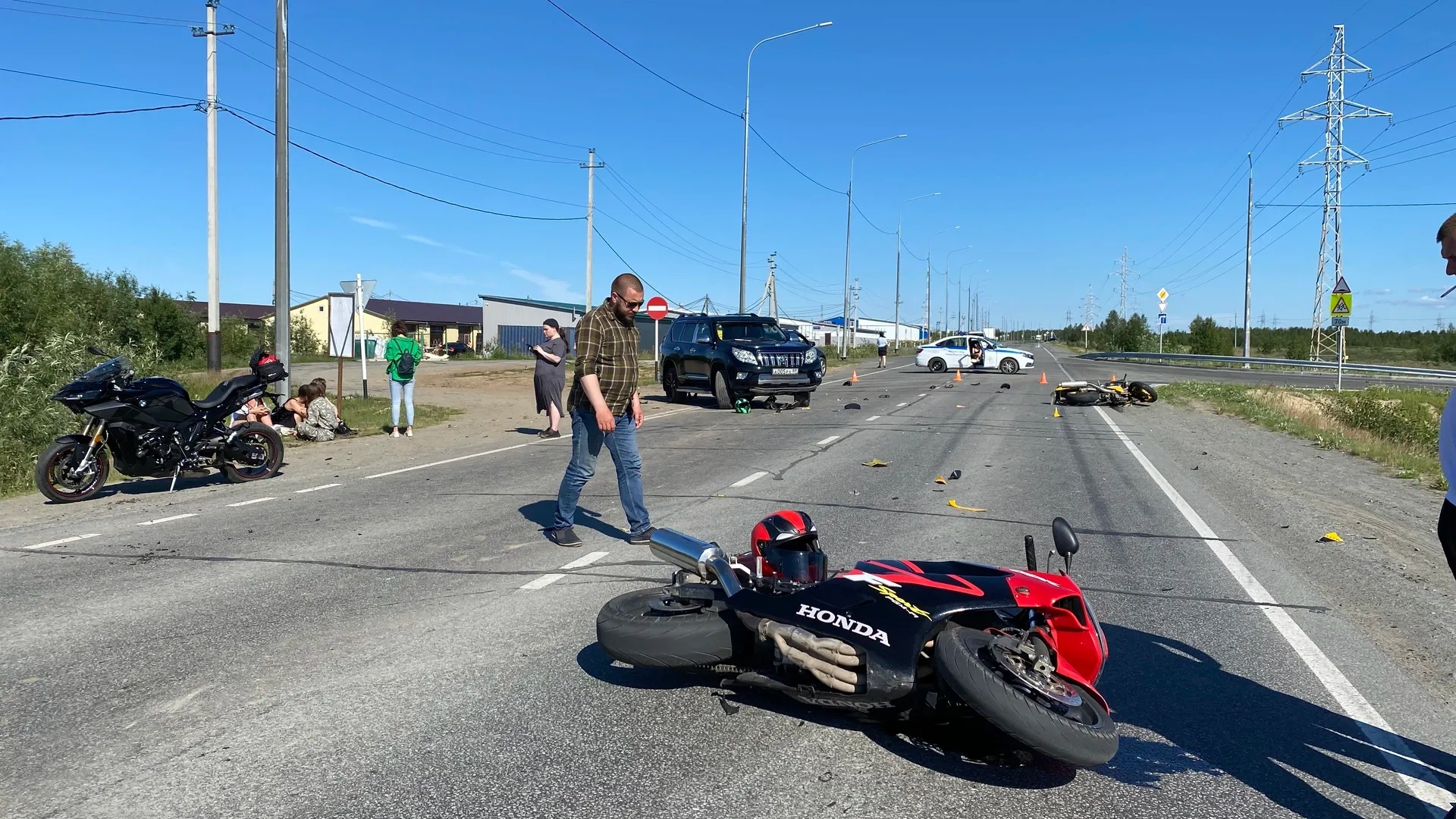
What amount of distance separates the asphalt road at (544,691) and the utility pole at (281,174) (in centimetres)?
819

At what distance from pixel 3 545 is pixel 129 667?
13.4ft

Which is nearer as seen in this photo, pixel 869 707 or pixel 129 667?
pixel 869 707

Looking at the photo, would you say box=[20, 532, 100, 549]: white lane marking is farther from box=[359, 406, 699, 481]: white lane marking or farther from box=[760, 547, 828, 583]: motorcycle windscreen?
box=[760, 547, 828, 583]: motorcycle windscreen

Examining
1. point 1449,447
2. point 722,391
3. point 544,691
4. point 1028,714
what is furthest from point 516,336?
point 1449,447

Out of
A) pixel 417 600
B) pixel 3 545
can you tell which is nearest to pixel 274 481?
pixel 3 545

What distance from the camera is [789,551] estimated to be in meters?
4.45

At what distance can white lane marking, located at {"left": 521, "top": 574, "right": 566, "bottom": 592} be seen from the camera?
6.31 m

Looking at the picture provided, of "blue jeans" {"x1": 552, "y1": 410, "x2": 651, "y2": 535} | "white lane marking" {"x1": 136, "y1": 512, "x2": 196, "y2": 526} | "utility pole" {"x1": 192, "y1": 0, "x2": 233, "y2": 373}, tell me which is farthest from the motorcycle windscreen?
"utility pole" {"x1": 192, "y1": 0, "x2": 233, "y2": 373}

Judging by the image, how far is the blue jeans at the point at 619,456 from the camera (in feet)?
24.0

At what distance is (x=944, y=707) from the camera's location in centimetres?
356

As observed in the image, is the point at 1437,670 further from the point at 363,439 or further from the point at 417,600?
the point at 363,439

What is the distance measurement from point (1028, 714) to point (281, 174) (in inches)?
661

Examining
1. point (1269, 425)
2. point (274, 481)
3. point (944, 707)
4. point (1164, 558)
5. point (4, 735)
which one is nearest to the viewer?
point (944, 707)

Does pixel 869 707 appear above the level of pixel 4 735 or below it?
above
